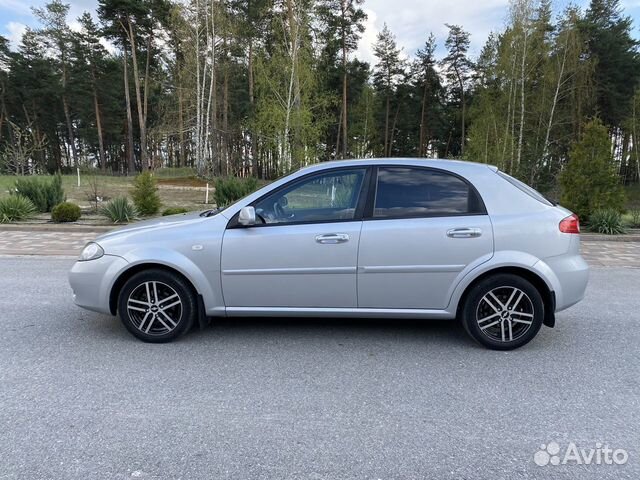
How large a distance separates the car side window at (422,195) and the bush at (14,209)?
12165 mm

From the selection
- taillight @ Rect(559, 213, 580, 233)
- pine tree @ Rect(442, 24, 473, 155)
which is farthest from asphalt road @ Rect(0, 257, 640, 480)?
pine tree @ Rect(442, 24, 473, 155)

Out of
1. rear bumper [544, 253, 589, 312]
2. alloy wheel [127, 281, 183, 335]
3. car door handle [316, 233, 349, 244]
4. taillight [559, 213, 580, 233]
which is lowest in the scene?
alloy wheel [127, 281, 183, 335]

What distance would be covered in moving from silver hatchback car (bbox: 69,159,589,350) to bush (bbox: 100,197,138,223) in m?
8.89

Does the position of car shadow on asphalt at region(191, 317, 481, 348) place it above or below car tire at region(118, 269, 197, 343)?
below

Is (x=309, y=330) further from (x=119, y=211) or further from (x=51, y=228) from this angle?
(x=51, y=228)

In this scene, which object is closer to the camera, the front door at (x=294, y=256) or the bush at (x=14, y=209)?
the front door at (x=294, y=256)

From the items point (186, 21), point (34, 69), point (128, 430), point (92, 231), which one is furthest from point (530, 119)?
point (34, 69)

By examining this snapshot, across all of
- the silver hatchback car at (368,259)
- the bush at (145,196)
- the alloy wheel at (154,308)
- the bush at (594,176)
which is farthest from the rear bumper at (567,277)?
the bush at (145,196)

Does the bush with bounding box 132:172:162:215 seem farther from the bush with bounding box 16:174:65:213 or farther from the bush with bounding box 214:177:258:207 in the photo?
the bush with bounding box 16:174:65:213

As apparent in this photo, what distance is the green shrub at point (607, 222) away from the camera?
1097 cm

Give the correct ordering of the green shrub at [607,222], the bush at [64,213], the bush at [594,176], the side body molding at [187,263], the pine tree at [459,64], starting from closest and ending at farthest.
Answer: the side body molding at [187,263] < the green shrub at [607,222] < the bush at [594,176] < the bush at [64,213] < the pine tree at [459,64]

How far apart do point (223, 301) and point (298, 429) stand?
1576 millimetres

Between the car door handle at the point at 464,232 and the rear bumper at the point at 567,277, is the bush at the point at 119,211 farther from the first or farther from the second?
the rear bumper at the point at 567,277

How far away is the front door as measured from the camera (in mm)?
3801
